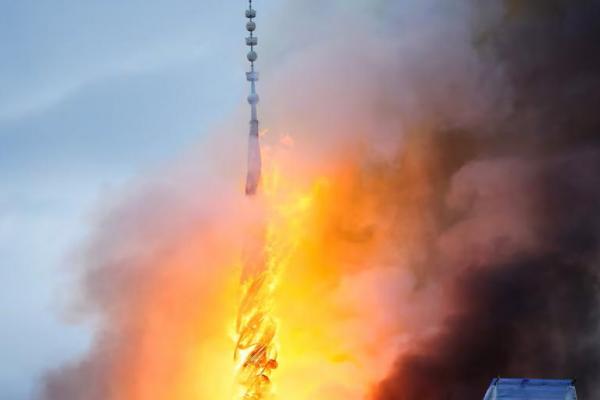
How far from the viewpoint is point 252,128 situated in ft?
332

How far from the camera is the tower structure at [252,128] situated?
10050 cm

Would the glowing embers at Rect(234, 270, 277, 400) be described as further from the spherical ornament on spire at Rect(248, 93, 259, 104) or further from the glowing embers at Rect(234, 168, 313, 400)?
the spherical ornament on spire at Rect(248, 93, 259, 104)

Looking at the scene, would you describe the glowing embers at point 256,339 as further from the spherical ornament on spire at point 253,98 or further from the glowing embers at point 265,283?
the spherical ornament on spire at point 253,98

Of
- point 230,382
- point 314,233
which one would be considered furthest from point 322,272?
point 230,382

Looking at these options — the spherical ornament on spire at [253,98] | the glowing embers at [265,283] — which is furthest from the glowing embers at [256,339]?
the spherical ornament on spire at [253,98]

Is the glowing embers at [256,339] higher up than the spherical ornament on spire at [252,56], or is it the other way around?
the spherical ornament on spire at [252,56]

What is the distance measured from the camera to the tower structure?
330ft

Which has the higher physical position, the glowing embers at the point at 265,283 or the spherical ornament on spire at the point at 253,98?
the spherical ornament on spire at the point at 253,98

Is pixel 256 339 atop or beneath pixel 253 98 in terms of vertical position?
beneath

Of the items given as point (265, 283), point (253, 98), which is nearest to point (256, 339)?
point (265, 283)

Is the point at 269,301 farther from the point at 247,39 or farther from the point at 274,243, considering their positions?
the point at 247,39

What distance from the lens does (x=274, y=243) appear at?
10356cm

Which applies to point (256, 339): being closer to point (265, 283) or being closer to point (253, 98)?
point (265, 283)

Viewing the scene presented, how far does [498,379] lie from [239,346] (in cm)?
1462
